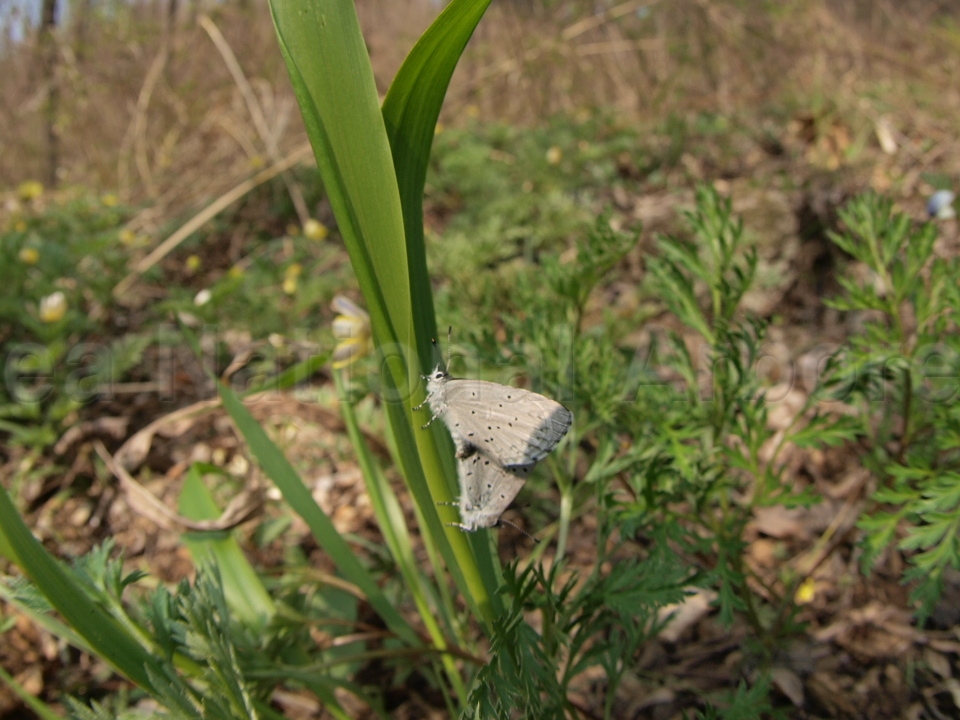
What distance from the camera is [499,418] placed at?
2.99 feet

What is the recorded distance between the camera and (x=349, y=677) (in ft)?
5.01

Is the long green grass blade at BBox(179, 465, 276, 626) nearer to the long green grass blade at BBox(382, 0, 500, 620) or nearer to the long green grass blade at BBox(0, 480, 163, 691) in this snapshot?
the long green grass blade at BBox(0, 480, 163, 691)

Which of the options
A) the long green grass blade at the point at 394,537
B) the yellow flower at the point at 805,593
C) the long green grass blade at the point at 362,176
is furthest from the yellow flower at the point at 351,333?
the yellow flower at the point at 805,593

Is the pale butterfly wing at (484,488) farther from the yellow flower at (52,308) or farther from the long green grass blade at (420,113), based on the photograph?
the yellow flower at (52,308)

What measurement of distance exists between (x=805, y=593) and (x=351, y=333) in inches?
48.9

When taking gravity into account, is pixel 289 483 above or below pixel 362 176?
below

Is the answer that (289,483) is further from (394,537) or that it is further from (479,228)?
(479,228)

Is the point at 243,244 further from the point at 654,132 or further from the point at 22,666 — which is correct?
the point at 22,666

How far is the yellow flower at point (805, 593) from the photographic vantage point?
1589 millimetres

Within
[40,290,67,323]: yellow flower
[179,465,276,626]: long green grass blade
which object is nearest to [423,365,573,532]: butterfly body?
[179,465,276,626]: long green grass blade

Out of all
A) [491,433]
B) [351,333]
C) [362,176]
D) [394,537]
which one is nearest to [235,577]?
[394,537]

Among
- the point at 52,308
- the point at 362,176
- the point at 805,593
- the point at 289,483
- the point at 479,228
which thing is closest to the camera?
the point at 362,176

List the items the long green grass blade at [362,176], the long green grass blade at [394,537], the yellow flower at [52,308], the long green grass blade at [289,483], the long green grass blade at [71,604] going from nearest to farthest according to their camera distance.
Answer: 1. the long green grass blade at [362,176]
2. the long green grass blade at [71,604]
3. the long green grass blade at [289,483]
4. the long green grass blade at [394,537]
5. the yellow flower at [52,308]

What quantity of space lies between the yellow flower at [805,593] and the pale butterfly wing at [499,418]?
105 centimetres
